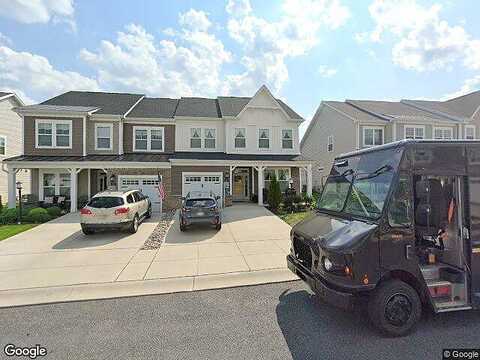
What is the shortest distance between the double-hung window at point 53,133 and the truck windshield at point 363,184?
18.4 m

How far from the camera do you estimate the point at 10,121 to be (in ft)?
76.7

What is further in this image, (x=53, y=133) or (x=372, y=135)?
(x=372, y=135)

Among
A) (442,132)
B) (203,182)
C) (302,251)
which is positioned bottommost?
(302,251)

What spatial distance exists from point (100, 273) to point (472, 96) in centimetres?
3615

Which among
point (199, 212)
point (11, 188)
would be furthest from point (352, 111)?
point (11, 188)

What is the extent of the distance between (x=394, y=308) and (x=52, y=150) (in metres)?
20.5

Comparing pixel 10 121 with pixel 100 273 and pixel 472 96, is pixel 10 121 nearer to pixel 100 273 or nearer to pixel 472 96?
pixel 100 273

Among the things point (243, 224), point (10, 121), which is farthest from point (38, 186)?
point (243, 224)

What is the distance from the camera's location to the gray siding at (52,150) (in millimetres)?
17500

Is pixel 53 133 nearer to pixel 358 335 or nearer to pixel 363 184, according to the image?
pixel 363 184

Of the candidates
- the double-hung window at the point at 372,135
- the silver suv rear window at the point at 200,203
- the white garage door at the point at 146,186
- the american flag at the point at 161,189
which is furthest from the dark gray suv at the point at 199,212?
the double-hung window at the point at 372,135

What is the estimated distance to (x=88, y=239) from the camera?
10000mm

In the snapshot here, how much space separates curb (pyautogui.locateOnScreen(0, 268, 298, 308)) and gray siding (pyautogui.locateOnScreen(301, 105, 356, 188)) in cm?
1822

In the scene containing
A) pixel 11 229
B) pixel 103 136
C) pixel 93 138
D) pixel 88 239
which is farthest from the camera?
pixel 103 136
